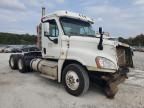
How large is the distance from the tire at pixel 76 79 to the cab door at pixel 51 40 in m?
1.01

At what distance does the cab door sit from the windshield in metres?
0.33

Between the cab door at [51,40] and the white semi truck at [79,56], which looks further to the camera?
the cab door at [51,40]

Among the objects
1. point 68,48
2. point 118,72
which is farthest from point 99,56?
point 68,48

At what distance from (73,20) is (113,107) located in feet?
11.1

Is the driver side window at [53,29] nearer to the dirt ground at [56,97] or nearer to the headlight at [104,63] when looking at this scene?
the dirt ground at [56,97]

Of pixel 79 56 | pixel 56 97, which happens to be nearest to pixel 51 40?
pixel 79 56

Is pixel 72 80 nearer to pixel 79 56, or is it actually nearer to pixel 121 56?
pixel 79 56

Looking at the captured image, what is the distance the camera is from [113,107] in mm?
5164

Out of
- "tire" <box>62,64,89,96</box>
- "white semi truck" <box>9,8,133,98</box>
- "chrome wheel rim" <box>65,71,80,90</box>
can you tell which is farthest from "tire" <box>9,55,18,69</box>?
"chrome wheel rim" <box>65,71,80,90</box>

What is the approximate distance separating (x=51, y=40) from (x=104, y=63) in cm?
256

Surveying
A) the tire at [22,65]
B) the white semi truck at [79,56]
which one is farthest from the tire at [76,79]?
the tire at [22,65]

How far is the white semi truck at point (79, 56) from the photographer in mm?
5515

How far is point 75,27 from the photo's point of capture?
700 centimetres

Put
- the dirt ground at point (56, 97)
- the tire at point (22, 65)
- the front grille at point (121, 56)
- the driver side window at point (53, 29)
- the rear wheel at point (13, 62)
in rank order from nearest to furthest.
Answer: the dirt ground at point (56, 97)
the front grille at point (121, 56)
the driver side window at point (53, 29)
the tire at point (22, 65)
the rear wheel at point (13, 62)
